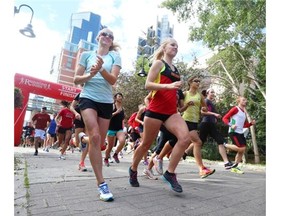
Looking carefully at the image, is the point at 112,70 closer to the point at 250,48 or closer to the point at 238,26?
the point at 238,26

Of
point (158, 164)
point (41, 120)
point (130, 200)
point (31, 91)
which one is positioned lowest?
point (130, 200)

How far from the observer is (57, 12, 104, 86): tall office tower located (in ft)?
291

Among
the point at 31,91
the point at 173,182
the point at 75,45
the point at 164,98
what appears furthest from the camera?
the point at 75,45

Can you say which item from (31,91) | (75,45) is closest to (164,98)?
(31,91)

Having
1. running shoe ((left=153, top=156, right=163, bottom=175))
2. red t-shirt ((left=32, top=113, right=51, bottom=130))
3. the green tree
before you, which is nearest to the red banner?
red t-shirt ((left=32, top=113, right=51, bottom=130))

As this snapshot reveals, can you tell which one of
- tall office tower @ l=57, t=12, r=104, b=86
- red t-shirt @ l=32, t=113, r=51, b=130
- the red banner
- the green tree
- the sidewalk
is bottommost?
the sidewalk

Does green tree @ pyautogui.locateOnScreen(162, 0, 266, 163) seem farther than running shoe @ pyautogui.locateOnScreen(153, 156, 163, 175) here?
Yes

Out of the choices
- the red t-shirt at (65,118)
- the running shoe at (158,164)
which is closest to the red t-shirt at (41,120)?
the red t-shirt at (65,118)

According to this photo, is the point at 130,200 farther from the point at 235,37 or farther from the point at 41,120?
the point at 235,37

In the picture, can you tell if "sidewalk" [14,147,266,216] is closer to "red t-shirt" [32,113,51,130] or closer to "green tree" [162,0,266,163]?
"red t-shirt" [32,113,51,130]

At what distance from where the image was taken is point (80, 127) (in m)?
6.24

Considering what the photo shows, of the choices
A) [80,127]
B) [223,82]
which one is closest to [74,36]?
[223,82]

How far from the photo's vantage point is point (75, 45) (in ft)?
331
